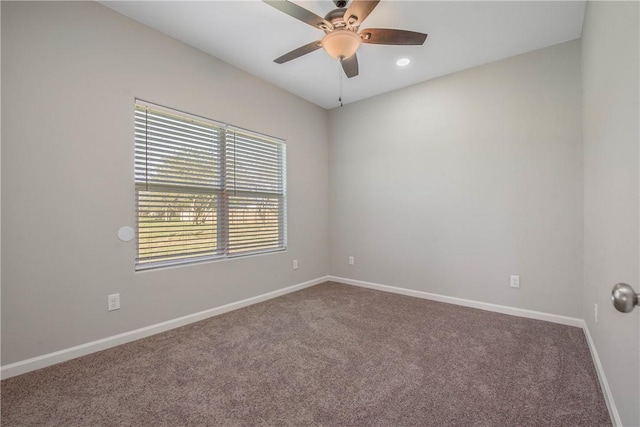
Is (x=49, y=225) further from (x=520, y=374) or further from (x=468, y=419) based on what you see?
(x=520, y=374)

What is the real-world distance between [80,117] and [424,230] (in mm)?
3489

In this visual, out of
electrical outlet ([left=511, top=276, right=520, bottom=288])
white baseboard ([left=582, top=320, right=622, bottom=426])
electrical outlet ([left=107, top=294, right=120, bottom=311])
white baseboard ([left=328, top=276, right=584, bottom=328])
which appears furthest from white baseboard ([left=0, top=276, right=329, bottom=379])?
white baseboard ([left=582, top=320, right=622, bottom=426])

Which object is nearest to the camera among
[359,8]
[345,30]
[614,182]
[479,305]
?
[614,182]

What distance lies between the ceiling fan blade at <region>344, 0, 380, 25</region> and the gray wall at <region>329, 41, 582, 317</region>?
190cm

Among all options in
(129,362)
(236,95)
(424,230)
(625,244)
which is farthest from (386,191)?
(129,362)

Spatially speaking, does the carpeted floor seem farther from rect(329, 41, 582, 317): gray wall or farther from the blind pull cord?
the blind pull cord

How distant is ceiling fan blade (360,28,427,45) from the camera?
77.2 inches

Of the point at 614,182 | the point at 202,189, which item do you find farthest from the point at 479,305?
the point at 202,189

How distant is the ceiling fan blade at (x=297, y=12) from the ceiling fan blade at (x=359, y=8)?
160mm

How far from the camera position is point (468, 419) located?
4.77ft

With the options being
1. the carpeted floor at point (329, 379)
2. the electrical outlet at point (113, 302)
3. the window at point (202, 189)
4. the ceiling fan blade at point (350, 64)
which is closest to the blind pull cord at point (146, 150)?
the window at point (202, 189)

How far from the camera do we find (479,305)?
308 cm

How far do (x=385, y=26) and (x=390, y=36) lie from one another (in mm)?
496

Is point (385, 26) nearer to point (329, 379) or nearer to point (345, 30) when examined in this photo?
point (345, 30)
